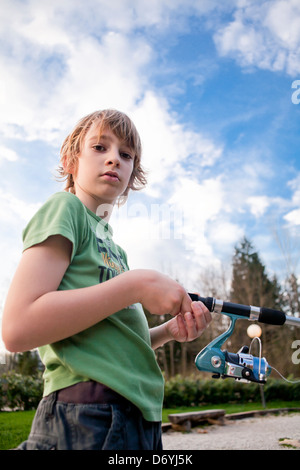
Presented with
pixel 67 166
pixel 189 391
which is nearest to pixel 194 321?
pixel 67 166

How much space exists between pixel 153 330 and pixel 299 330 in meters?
21.1

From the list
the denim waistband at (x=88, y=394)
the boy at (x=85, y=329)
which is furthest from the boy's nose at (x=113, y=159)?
the denim waistband at (x=88, y=394)

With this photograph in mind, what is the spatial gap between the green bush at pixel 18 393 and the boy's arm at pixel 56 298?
9262mm

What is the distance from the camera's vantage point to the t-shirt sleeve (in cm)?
112

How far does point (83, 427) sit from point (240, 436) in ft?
27.8

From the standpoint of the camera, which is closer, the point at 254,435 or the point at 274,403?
the point at 254,435

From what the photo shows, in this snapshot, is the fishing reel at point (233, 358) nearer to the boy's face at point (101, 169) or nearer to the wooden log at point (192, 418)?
the boy's face at point (101, 169)

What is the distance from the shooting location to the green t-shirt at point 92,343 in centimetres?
112

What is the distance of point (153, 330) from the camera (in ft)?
5.42

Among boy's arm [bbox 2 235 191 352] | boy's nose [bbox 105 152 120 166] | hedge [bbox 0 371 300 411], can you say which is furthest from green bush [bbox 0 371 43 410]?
boy's arm [bbox 2 235 191 352]

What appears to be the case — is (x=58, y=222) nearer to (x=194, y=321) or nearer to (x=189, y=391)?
(x=194, y=321)

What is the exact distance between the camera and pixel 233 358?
5.19 feet
